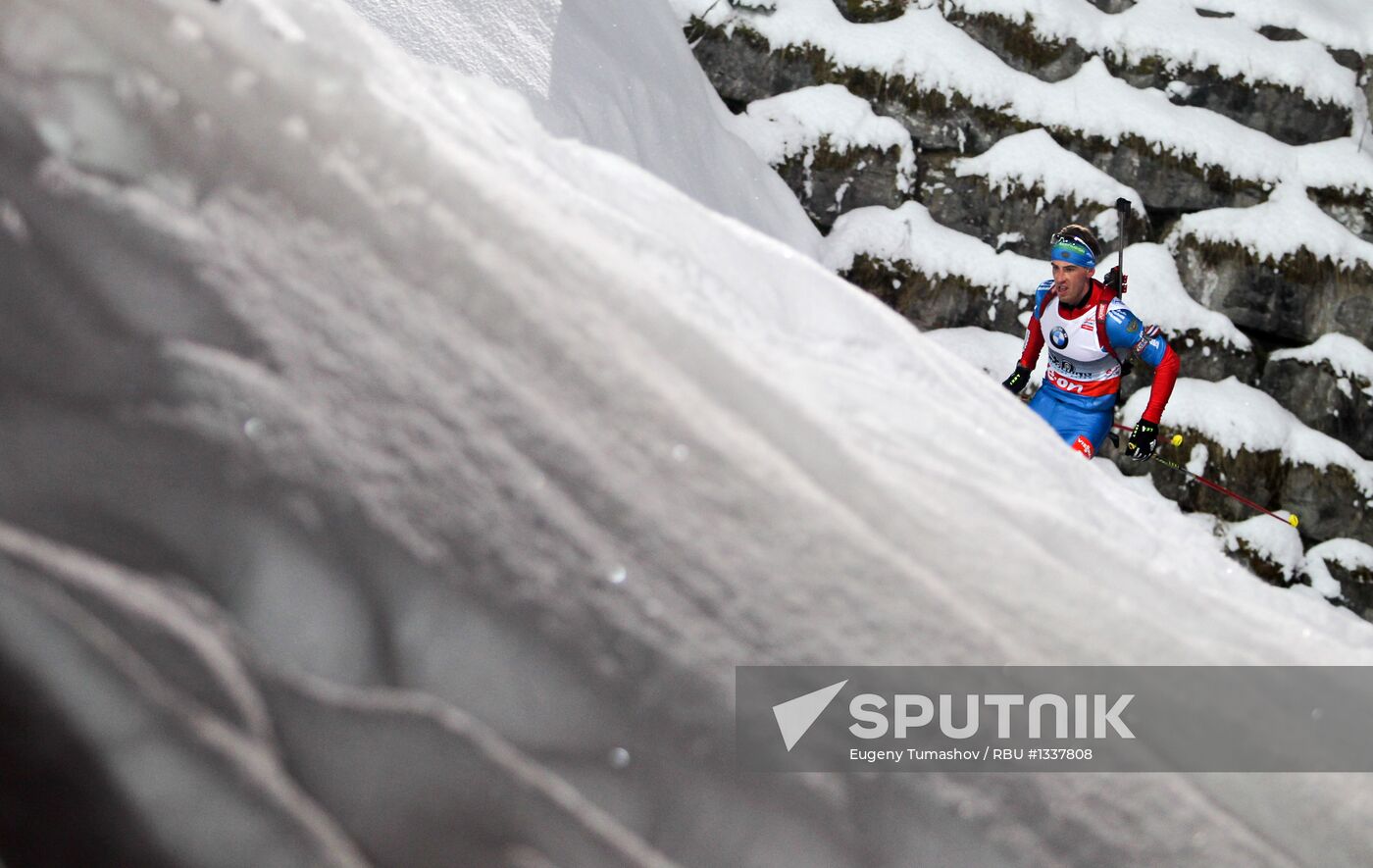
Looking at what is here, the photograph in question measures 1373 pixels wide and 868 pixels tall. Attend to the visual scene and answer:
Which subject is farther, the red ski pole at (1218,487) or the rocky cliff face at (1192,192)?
the rocky cliff face at (1192,192)

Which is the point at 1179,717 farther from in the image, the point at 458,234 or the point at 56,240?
the point at 56,240

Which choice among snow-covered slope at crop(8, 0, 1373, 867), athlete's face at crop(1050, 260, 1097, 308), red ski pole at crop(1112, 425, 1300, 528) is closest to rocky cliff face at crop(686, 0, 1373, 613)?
red ski pole at crop(1112, 425, 1300, 528)

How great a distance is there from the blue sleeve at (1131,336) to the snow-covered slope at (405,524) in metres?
3.01

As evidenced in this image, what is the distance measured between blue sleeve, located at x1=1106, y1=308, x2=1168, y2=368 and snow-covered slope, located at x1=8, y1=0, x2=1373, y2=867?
301 cm

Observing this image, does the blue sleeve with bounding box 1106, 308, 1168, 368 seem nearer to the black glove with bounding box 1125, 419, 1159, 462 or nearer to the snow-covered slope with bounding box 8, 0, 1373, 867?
the black glove with bounding box 1125, 419, 1159, 462

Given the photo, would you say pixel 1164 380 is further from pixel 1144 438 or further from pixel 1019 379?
pixel 1019 379

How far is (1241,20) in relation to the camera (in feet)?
19.3

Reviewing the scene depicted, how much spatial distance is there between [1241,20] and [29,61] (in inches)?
265

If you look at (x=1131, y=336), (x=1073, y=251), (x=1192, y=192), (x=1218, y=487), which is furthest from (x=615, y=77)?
(x=1218, y=487)

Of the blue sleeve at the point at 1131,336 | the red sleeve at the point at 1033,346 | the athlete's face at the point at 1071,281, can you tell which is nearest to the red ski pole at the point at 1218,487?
the red sleeve at the point at 1033,346

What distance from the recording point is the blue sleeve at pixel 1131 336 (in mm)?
3883

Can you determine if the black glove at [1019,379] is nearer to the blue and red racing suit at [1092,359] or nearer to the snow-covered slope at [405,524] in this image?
the blue and red racing suit at [1092,359]

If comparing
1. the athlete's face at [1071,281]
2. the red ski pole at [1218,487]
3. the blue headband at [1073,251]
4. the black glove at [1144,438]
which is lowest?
the red ski pole at [1218,487]

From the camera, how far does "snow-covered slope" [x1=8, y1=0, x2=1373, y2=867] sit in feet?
3.31
